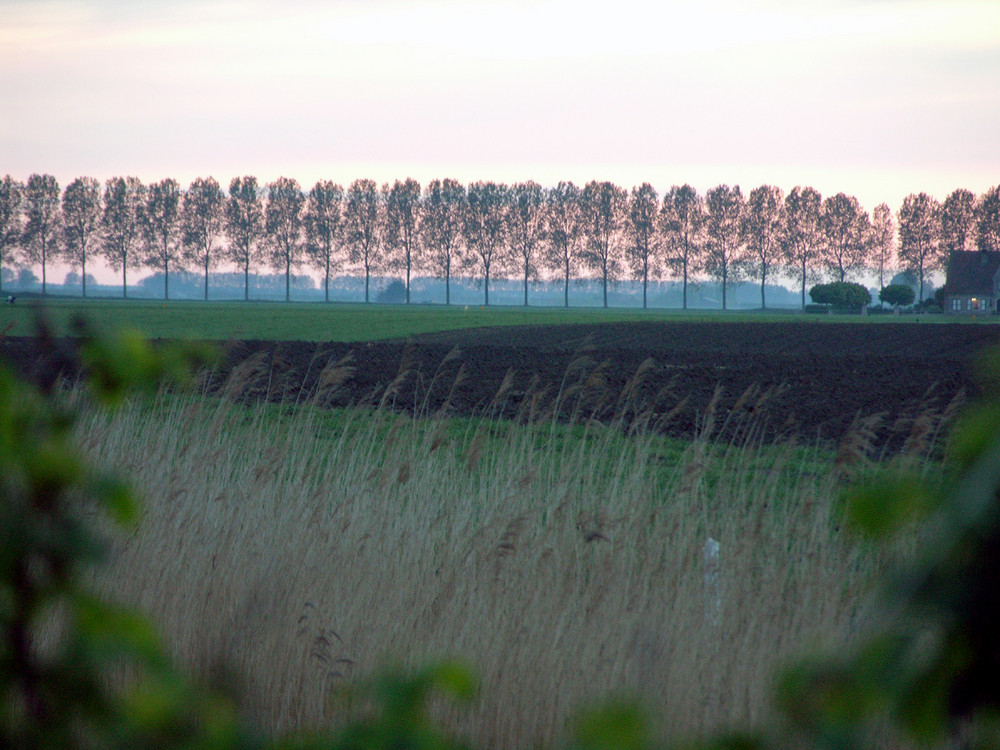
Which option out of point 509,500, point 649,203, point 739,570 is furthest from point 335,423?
point 649,203

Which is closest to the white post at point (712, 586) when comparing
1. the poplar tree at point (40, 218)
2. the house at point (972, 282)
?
the house at point (972, 282)

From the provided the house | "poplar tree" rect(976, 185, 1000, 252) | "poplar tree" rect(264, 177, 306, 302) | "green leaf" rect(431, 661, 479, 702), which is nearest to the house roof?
the house

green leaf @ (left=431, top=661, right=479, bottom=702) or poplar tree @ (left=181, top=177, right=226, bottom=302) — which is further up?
poplar tree @ (left=181, top=177, right=226, bottom=302)

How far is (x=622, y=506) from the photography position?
5434mm

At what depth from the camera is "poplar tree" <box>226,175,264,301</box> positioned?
112 m

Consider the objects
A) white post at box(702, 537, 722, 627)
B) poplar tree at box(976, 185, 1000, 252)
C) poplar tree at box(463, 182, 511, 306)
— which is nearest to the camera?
white post at box(702, 537, 722, 627)

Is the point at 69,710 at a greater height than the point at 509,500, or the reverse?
the point at 69,710

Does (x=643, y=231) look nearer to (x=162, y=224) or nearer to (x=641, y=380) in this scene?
(x=162, y=224)

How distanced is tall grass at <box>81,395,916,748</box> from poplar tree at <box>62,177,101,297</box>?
→ 106140mm

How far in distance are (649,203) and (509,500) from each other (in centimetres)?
10625

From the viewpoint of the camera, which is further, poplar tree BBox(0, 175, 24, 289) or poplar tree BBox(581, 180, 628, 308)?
poplar tree BBox(581, 180, 628, 308)

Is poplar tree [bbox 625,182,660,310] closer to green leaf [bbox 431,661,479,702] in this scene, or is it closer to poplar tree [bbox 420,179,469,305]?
poplar tree [bbox 420,179,469,305]

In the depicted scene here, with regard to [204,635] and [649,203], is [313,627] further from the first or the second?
[649,203]

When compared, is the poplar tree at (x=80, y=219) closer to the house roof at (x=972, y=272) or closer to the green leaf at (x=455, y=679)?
the house roof at (x=972, y=272)
